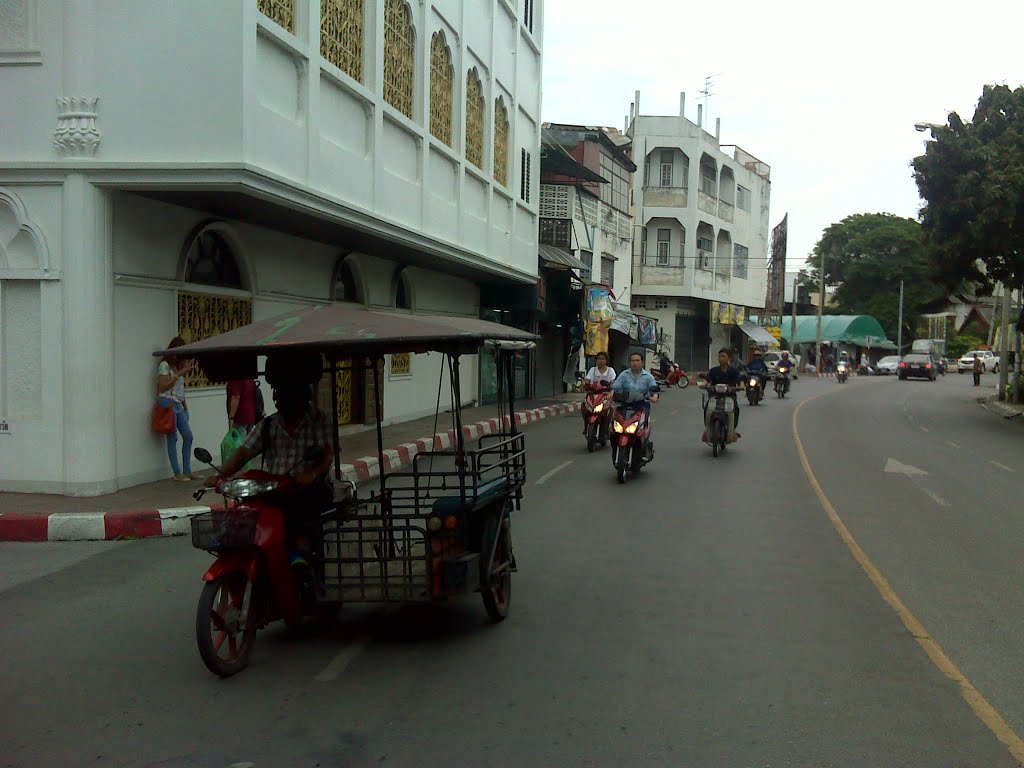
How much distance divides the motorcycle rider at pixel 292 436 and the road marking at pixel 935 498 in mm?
8436

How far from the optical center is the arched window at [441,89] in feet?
61.3

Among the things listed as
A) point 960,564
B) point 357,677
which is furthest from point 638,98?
point 357,677

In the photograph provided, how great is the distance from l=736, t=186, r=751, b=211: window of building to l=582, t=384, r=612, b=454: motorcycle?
44428 mm

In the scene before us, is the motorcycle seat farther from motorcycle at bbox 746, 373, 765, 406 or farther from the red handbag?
motorcycle at bbox 746, 373, 765, 406

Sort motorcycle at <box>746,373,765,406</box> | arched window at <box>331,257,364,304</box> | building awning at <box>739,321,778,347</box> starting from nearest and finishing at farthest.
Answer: arched window at <box>331,257,364,304</box>
motorcycle at <box>746,373,765,406</box>
building awning at <box>739,321,778,347</box>

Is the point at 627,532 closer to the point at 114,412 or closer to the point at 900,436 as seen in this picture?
the point at 114,412

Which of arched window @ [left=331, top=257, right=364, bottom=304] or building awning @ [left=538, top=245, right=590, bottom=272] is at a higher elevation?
building awning @ [left=538, top=245, right=590, bottom=272]

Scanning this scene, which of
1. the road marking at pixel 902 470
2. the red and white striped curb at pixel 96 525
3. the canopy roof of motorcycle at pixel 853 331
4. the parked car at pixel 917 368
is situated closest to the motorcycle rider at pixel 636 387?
the road marking at pixel 902 470

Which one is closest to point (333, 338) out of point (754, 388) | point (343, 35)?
point (343, 35)

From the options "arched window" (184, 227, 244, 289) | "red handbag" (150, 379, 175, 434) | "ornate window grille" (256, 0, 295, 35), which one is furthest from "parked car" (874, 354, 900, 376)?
"red handbag" (150, 379, 175, 434)

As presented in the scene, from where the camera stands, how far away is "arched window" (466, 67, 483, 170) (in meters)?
21.1

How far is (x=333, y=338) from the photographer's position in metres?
5.34

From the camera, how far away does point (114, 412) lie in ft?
36.0

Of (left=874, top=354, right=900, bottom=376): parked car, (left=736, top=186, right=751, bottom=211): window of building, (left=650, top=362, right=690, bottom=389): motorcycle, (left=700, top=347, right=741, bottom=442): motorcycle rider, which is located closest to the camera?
(left=700, top=347, right=741, bottom=442): motorcycle rider
